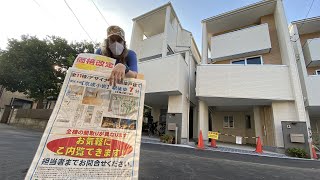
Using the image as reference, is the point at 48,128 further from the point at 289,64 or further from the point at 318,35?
the point at 318,35

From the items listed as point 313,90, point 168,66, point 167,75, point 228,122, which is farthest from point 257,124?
point 168,66

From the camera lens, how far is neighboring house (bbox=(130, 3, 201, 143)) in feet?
26.8

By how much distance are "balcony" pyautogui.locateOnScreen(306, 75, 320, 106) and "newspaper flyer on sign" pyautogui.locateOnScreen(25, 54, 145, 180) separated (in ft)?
33.2

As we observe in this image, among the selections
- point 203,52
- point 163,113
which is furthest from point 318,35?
point 163,113

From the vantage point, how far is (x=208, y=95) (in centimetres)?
820

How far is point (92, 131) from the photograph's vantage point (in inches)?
37.6

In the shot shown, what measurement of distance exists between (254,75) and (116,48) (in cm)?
826

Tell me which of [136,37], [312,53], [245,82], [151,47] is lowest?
[245,82]

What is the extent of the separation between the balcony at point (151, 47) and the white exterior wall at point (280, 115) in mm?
7194

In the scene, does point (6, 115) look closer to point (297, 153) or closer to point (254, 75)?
point (254, 75)

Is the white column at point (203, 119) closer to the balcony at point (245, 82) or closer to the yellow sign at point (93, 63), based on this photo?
the balcony at point (245, 82)

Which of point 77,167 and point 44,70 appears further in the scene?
point 44,70

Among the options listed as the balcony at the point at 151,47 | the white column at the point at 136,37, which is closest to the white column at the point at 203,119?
the balcony at the point at 151,47

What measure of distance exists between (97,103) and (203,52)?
31.4 ft
